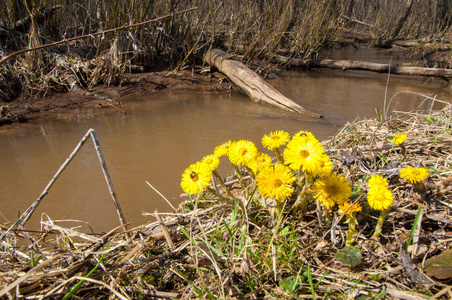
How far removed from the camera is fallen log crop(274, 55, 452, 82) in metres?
6.48

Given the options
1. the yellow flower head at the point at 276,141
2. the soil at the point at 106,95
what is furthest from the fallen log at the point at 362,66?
the yellow flower head at the point at 276,141

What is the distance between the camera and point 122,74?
5.46m

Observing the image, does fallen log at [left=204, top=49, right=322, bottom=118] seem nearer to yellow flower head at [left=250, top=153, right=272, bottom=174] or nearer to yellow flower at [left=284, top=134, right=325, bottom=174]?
yellow flower head at [left=250, top=153, right=272, bottom=174]

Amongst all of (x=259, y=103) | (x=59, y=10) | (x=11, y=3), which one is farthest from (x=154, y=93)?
(x=11, y=3)

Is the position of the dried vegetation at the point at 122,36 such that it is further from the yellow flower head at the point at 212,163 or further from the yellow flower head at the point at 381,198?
the yellow flower head at the point at 381,198

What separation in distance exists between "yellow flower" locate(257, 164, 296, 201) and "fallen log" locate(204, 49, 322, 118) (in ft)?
10.4

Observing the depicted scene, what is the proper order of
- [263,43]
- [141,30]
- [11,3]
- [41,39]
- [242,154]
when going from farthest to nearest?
1. [263,43]
2. [141,30]
3. [41,39]
4. [11,3]
5. [242,154]

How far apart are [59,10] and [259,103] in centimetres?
414

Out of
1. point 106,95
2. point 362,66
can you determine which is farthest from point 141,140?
point 362,66

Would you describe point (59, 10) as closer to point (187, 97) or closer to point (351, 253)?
point (187, 97)

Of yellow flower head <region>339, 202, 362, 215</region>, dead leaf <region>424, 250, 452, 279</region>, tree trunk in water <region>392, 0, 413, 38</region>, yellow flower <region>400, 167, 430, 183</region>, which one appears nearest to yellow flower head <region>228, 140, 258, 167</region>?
yellow flower head <region>339, 202, 362, 215</region>

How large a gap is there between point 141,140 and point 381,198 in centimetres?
282

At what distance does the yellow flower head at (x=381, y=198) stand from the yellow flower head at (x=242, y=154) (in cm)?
54

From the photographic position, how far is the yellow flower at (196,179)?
132cm
